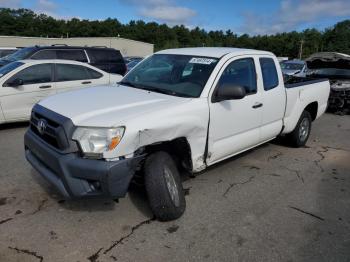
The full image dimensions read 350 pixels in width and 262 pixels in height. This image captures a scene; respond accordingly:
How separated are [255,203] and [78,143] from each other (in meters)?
2.23

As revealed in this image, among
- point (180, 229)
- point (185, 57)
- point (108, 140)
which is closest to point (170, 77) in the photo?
point (185, 57)

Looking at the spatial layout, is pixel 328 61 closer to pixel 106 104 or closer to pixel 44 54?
pixel 44 54

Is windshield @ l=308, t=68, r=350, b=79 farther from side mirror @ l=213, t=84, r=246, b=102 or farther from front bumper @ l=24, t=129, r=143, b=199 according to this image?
front bumper @ l=24, t=129, r=143, b=199

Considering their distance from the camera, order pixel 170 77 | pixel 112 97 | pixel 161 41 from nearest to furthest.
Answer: pixel 112 97
pixel 170 77
pixel 161 41

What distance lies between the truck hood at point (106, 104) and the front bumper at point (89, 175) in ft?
1.17

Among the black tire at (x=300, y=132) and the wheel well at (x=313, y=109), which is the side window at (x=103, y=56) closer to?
the wheel well at (x=313, y=109)

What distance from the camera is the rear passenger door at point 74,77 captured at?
8.08 m

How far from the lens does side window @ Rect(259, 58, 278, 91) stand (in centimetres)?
521

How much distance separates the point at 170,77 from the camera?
4602mm

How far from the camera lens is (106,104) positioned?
147 inches

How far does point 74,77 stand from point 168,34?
9230 centimetres

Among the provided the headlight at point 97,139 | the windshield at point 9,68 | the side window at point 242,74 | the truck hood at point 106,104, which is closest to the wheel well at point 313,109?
the side window at point 242,74

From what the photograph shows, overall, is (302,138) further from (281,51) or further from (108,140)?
(281,51)

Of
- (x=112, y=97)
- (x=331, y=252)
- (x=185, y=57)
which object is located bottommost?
(x=331, y=252)
